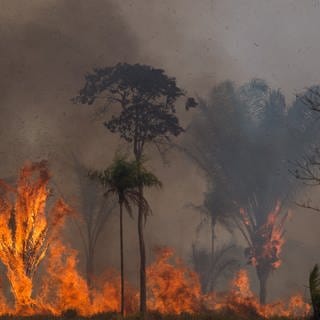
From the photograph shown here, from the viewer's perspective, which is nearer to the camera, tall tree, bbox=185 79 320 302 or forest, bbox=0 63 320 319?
forest, bbox=0 63 320 319

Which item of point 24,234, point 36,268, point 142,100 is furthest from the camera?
point 142,100

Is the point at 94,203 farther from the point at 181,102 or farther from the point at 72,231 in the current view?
the point at 181,102

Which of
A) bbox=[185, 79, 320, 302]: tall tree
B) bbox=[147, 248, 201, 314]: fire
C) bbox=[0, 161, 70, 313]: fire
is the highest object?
bbox=[185, 79, 320, 302]: tall tree

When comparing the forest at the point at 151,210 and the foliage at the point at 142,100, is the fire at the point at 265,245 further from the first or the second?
the foliage at the point at 142,100

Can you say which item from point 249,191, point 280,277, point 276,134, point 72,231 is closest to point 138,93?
point 249,191

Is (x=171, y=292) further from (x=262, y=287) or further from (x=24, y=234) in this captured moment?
(x=262, y=287)

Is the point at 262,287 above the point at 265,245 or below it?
below

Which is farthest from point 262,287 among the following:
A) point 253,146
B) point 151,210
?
point 151,210

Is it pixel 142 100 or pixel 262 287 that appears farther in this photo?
pixel 262 287

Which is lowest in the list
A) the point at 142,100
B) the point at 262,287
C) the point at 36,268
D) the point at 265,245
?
the point at 262,287

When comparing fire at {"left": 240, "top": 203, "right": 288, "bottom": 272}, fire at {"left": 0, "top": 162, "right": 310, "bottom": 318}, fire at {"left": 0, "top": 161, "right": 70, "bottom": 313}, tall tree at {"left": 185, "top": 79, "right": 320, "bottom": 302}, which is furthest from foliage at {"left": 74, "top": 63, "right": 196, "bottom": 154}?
fire at {"left": 240, "top": 203, "right": 288, "bottom": 272}

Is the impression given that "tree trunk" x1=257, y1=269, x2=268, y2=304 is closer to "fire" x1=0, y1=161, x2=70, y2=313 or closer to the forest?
the forest

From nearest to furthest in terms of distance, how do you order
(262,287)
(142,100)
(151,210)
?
1. (151,210)
2. (142,100)
3. (262,287)

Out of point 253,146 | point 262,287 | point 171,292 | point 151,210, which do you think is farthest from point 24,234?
point 253,146
